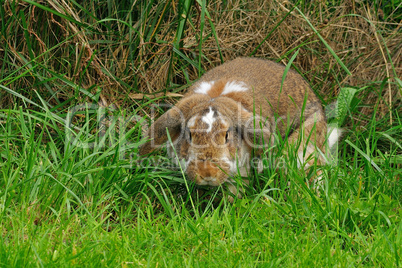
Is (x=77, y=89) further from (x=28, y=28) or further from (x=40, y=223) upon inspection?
(x=40, y=223)

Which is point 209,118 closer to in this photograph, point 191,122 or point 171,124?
point 191,122

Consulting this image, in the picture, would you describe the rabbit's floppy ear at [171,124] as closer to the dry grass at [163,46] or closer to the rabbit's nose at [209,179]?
the rabbit's nose at [209,179]

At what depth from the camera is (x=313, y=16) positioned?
4543 millimetres

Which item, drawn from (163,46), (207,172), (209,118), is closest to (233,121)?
(209,118)

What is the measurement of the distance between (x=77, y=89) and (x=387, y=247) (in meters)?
2.22

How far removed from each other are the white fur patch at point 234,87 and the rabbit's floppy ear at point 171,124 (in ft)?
0.65

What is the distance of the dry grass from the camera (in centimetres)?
380

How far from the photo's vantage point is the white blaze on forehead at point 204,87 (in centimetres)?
356

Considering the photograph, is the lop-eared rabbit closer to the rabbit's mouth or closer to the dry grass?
the rabbit's mouth

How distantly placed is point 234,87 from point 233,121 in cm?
40

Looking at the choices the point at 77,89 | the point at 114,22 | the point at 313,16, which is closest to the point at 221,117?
the point at 77,89

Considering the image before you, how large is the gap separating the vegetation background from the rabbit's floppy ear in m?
0.11

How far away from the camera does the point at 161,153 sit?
3369 mm

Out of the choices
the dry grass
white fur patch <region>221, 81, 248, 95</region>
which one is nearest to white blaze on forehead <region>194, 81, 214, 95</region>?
white fur patch <region>221, 81, 248, 95</region>
